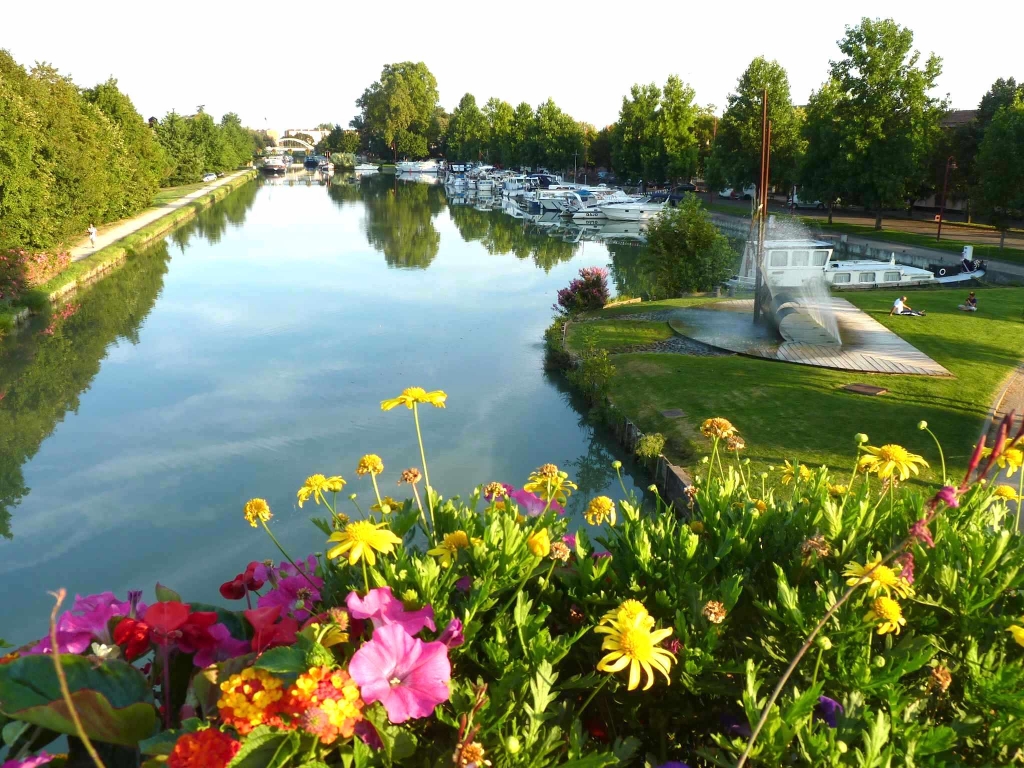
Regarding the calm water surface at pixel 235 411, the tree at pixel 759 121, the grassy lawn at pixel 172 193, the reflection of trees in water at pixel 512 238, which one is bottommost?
the calm water surface at pixel 235 411

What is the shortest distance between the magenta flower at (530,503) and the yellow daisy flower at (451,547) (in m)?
0.54

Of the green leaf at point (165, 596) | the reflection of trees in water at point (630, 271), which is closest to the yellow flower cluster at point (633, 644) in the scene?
the green leaf at point (165, 596)

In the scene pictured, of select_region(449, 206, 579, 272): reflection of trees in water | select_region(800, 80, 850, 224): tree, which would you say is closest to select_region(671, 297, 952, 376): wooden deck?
select_region(449, 206, 579, 272): reflection of trees in water

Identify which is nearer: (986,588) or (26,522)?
(986,588)

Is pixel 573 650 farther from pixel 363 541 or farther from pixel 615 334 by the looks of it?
pixel 615 334

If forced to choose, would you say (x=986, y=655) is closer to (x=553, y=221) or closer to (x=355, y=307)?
(x=355, y=307)

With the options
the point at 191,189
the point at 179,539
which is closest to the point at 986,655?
the point at 179,539

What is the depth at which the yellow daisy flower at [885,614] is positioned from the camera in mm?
2260

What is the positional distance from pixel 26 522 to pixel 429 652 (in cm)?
1039

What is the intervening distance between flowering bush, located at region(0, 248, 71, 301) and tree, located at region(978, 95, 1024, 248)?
101 ft

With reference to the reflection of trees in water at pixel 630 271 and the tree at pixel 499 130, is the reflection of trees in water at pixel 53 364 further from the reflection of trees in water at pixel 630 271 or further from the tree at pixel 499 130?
the tree at pixel 499 130

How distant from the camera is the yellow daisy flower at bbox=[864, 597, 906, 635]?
7.41 feet

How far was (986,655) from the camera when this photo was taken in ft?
7.77

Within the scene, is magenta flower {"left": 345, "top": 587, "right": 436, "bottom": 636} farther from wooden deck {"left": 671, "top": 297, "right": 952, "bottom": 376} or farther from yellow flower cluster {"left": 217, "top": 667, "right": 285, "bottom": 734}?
wooden deck {"left": 671, "top": 297, "right": 952, "bottom": 376}
